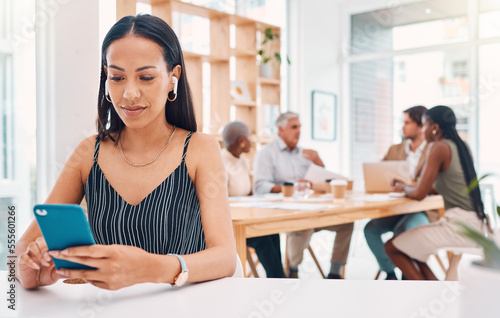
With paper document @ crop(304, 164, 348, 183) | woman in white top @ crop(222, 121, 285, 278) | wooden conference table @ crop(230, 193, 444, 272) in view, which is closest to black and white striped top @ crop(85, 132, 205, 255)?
wooden conference table @ crop(230, 193, 444, 272)

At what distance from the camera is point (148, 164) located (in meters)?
1.37

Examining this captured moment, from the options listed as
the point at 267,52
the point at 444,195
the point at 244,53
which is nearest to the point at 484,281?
the point at 444,195

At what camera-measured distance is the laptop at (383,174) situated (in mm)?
3812

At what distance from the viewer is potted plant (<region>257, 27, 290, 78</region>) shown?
552 centimetres

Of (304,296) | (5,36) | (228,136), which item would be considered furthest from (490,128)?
(304,296)

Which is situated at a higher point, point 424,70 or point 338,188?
point 424,70

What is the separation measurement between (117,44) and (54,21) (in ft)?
2.22

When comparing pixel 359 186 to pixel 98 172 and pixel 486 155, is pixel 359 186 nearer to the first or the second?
pixel 486 155

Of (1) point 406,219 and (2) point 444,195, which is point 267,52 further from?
(2) point 444,195

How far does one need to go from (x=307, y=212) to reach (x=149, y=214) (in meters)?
1.30

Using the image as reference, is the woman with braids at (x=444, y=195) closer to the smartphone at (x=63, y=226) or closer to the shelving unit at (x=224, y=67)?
the shelving unit at (x=224, y=67)

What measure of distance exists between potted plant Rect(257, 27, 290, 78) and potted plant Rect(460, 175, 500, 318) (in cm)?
504

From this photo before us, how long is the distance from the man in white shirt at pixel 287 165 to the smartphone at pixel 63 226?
2924 millimetres

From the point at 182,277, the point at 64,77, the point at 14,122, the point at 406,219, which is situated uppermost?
the point at 64,77
